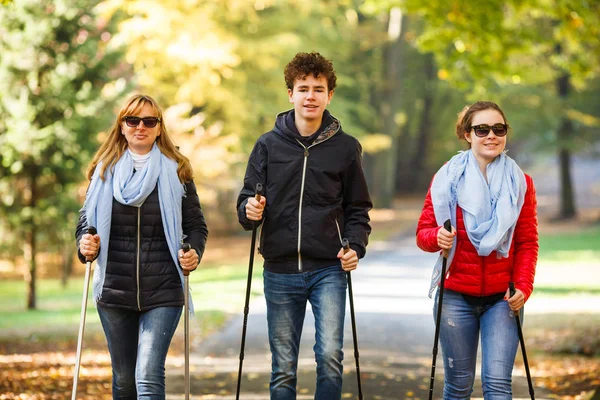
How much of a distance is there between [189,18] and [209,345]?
1249 cm

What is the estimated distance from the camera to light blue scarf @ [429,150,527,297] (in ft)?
19.0

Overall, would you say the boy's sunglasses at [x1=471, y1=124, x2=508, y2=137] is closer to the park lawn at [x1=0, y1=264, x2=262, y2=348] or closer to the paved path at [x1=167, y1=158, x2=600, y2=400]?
the paved path at [x1=167, y1=158, x2=600, y2=400]

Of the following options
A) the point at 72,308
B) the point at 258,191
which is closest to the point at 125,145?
the point at 258,191

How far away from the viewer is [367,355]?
1112 cm

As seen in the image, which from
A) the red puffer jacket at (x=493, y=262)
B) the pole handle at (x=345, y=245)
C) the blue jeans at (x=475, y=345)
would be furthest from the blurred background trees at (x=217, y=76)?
the blue jeans at (x=475, y=345)

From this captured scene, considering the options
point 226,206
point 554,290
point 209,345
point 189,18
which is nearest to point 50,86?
point 209,345

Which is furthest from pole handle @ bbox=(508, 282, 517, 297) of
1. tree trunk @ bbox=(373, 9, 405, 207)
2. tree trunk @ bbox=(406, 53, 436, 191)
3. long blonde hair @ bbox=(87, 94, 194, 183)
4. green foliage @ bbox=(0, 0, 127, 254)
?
tree trunk @ bbox=(406, 53, 436, 191)

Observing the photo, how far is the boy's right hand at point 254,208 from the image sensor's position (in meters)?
5.92

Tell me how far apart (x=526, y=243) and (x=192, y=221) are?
2036mm

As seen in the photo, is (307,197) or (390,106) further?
(390,106)

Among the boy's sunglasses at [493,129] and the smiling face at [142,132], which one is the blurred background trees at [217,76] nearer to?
the smiling face at [142,132]

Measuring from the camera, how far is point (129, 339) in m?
6.02

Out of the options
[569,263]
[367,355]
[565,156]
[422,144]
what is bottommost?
[367,355]

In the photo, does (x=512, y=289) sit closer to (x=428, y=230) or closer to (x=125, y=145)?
(x=428, y=230)
